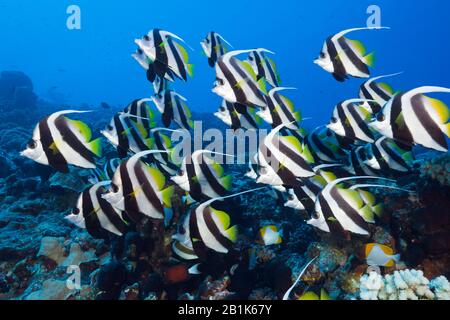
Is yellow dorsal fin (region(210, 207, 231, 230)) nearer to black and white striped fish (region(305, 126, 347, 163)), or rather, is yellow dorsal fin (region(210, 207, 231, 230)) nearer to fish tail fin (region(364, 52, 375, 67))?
black and white striped fish (region(305, 126, 347, 163))

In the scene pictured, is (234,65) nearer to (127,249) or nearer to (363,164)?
(363,164)

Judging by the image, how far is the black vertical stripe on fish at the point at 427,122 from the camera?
237 centimetres

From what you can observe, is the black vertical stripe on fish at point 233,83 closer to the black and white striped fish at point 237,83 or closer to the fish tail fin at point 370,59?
the black and white striped fish at point 237,83

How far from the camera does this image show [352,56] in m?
3.51

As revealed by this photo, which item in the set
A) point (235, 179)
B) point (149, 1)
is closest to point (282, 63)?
point (149, 1)

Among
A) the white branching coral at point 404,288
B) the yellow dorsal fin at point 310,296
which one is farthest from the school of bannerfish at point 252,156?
the yellow dorsal fin at point 310,296

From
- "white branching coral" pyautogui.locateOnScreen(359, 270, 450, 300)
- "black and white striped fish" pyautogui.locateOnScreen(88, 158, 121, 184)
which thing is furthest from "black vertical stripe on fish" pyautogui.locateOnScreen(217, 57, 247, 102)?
"white branching coral" pyautogui.locateOnScreen(359, 270, 450, 300)

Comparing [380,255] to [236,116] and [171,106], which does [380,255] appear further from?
[171,106]

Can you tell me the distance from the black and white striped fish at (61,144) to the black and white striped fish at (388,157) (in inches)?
106

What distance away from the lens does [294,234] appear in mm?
4727

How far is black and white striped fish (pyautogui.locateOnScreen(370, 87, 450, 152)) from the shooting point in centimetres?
238

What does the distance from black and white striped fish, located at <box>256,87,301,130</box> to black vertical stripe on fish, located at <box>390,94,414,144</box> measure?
3.69ft

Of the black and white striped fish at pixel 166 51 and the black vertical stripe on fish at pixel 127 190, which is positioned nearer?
the black vertical stripe on fish at pixel 127 190

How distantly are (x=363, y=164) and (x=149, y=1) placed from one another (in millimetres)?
176478
